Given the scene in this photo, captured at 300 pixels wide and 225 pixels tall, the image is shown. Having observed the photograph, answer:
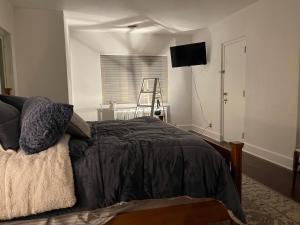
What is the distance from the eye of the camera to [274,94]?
11.7ft

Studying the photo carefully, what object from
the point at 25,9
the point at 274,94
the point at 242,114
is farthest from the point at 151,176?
the point at 25,9

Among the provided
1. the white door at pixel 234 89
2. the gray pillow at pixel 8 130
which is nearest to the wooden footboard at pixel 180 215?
the gray pillow at pixel 8 130

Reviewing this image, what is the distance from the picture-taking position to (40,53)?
4137 mm

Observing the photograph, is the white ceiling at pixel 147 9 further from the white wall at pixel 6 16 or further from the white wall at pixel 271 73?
the white wall at pixel 271 73

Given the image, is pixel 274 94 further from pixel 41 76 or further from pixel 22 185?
pixel 41 76

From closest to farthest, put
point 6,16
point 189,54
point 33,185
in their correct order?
point 33,185
point 6,16
point 189,54

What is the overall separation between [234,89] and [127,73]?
100 inches

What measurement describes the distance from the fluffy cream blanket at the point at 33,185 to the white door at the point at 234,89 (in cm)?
368

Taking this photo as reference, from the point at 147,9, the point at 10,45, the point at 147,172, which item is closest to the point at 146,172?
the point at 147,172

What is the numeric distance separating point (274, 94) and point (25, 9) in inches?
164

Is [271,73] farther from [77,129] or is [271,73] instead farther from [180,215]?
[77,129]

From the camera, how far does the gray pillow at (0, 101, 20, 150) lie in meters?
1.56

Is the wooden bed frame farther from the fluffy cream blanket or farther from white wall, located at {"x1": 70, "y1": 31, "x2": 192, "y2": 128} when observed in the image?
white wall, located at {"x1": 70, "y1": 31, "x2": 192, "y2": 128}

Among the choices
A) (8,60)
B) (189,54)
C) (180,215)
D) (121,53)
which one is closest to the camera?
(180,215)
